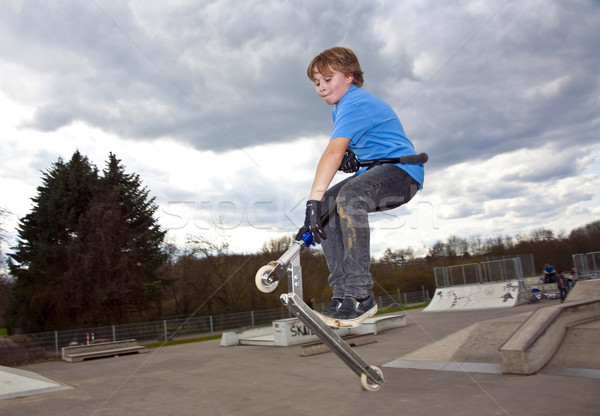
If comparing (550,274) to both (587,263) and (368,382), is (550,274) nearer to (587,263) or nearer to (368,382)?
(587,263)

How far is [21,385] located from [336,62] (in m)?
13.0

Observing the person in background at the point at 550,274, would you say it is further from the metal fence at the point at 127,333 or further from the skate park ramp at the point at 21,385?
the skate park ramp at the point at 21,385

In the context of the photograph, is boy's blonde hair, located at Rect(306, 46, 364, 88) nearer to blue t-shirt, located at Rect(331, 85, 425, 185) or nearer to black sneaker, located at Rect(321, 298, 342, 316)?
blue t-shirt, located at Rect(331, 85, 425, 185)

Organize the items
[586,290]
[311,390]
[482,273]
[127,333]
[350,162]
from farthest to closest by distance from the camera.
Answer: [482,273], [127,333], [586,290], [311,390], [350,162]

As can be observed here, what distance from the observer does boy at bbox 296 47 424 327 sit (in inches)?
119

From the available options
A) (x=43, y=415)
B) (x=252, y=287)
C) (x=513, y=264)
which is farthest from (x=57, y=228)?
(x=513, y=264)

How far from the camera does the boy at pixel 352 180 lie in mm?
3035

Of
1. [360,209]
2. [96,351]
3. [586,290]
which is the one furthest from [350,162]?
[96,351]

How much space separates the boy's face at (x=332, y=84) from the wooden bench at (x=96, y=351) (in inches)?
858

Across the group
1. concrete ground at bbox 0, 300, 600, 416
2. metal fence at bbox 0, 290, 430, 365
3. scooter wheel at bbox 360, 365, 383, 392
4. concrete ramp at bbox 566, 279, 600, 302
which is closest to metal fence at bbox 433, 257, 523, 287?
metal fence at bbox 0, 290, 430, 365

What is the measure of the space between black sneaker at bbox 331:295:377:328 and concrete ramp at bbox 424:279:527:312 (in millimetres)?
29593

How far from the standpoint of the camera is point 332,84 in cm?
338

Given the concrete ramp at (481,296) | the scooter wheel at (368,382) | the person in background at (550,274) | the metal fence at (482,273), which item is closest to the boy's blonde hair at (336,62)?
the scooter wheel at (368,382)

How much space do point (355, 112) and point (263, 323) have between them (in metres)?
31.7
